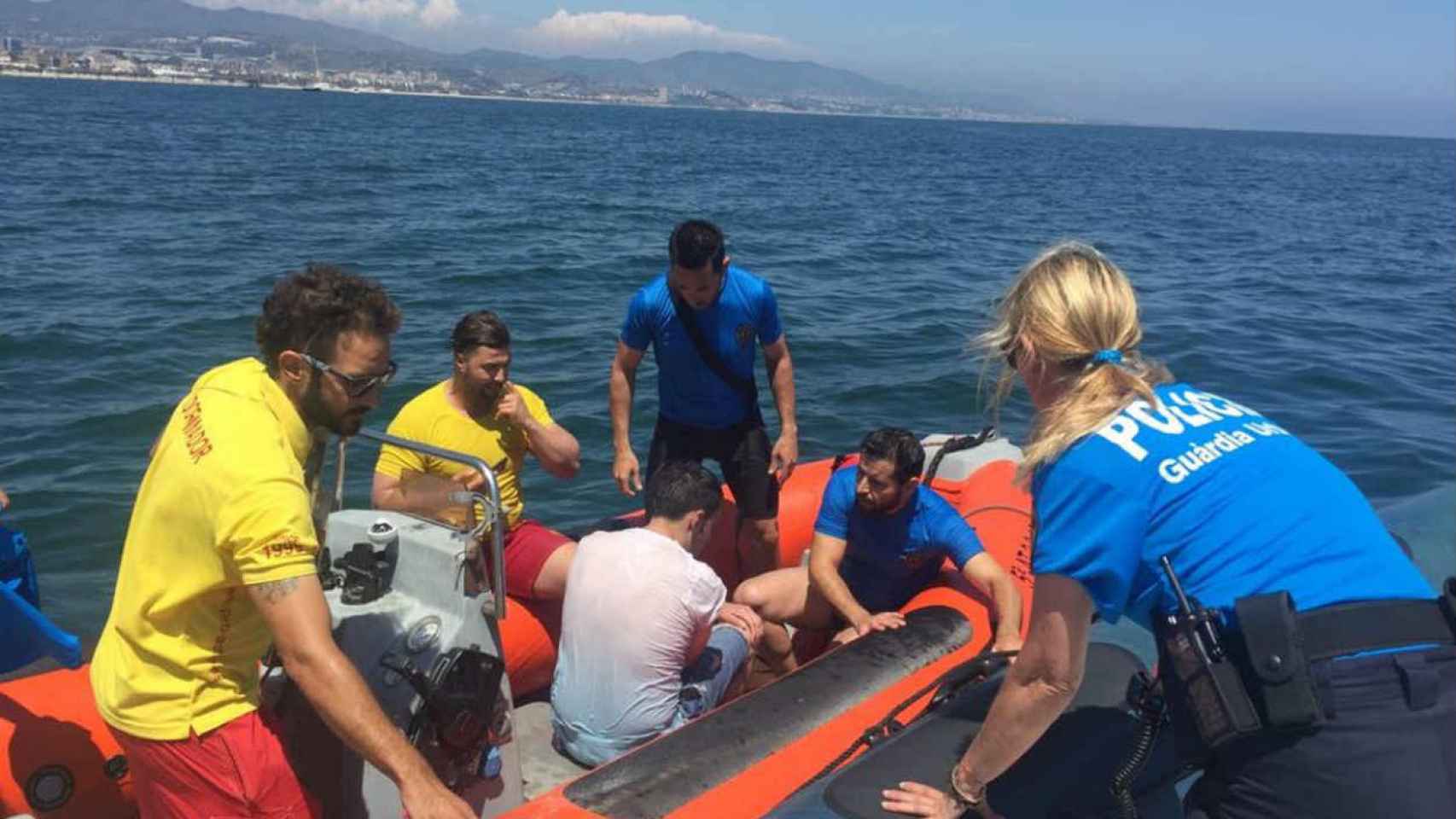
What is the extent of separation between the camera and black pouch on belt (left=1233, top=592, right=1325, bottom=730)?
1565 millimetres

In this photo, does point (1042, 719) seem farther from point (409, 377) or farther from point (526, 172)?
point (526, 172)

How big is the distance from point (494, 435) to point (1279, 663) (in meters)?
2.60

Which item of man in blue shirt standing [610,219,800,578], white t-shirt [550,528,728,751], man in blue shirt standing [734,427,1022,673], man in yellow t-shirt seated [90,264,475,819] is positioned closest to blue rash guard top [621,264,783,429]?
man in blue shirt standing [610,219,800,578]

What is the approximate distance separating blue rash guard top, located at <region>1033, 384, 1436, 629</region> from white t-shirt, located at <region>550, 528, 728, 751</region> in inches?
57.8

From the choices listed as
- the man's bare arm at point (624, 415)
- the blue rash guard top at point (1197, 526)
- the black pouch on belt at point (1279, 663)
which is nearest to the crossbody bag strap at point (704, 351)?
the man's bare arm at point (624, 415)

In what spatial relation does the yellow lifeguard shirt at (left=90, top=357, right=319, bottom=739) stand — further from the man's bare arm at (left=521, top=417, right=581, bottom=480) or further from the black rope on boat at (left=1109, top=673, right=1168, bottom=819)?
the man's bare arm at (left=521, top=417, right=581, bottom=480)

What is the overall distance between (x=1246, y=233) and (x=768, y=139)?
38835 millimetres

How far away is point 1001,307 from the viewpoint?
186 centimetres

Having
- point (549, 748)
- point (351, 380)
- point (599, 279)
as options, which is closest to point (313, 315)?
point (351, 380)

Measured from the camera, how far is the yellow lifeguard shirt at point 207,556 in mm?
1852

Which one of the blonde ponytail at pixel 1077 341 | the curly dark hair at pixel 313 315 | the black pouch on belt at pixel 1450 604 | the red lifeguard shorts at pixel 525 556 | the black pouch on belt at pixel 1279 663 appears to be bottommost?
the red lifeguard shorts at pixel 525 556

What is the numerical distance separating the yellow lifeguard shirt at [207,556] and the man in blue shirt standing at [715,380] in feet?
7.28

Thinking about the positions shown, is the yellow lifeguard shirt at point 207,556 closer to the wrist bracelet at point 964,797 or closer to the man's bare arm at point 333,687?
the man's bare arm at point 333,687

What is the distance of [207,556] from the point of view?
1.91 m
